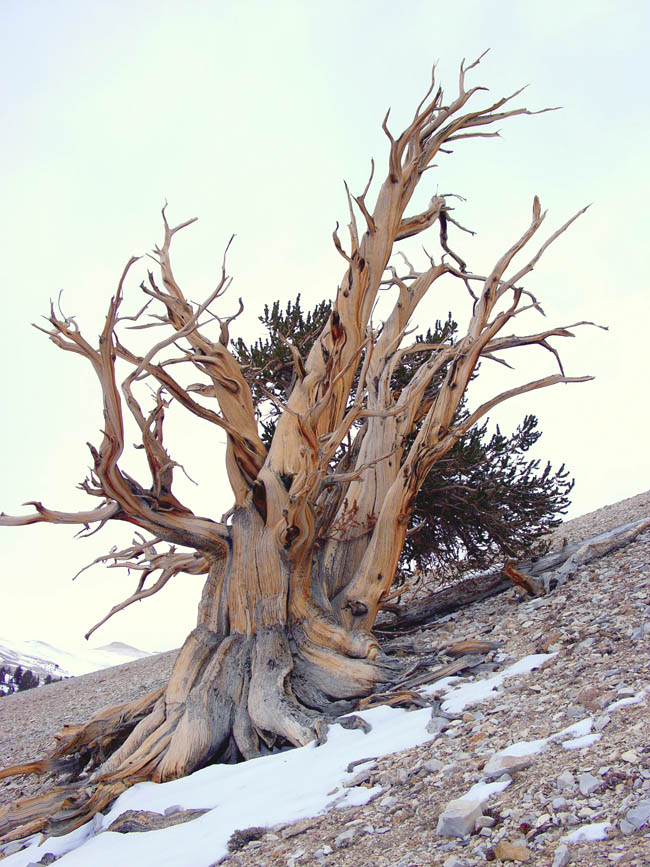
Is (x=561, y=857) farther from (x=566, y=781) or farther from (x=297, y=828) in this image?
(x=297, y=828)

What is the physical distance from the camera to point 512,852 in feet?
6.48

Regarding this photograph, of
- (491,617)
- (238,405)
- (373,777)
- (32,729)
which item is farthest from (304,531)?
(32,729)

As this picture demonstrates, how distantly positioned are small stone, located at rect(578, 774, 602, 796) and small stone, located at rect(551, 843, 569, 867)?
0.30 metres

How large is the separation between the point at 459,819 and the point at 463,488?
4.76 m

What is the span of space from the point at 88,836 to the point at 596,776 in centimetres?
261

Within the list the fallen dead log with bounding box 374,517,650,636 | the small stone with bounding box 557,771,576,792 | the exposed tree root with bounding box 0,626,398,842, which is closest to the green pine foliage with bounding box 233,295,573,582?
the fallen dead log with bounding box 374,517,650,636

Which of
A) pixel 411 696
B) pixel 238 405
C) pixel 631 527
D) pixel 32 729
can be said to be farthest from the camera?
pixel 32 729

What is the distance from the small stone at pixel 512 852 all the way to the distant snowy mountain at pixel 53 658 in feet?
95.1

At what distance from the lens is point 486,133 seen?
22.8 ft

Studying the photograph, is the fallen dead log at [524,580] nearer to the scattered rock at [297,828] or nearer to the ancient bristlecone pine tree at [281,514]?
the ancient bristlecone pine tree at [281,514]

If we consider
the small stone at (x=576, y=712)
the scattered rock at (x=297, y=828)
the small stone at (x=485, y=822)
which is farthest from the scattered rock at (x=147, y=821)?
the small stone at (x=576, y=712)

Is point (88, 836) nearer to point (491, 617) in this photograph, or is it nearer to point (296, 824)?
point (296, 824)

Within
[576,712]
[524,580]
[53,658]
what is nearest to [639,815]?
[576,712]

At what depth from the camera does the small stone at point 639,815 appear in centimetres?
191
